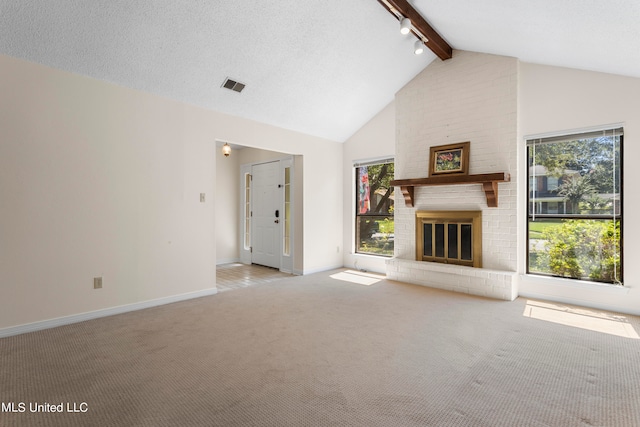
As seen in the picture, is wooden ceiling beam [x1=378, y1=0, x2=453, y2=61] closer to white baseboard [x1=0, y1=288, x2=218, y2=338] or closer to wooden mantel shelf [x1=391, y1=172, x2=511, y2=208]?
wooden mantel shelf [x1=391, y1=172, x2=511, y2=208]

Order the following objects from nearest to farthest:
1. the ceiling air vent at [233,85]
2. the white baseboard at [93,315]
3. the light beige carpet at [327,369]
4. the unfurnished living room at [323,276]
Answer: the light beige carpet at [327,369], the unfurnished living room at [323,276], the white baseboard at [93,315], the ceiling air vent at [233,85]

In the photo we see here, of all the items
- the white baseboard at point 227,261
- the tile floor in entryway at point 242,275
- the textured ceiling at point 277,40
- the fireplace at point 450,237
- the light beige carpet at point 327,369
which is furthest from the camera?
the white baseboard at point 227,261

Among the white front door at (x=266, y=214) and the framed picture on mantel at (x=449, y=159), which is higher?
the framed picture on mantel at (x=449, y=159)

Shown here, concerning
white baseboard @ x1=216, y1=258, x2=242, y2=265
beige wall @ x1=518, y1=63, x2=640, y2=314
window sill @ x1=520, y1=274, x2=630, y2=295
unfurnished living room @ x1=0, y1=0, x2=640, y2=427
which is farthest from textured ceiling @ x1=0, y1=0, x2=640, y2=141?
white baseboard @ x1=216, y1=258, x2=242, y2=265

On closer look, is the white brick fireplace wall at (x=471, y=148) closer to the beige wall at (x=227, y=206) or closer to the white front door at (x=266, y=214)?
the white front door at (x=266, y=214)

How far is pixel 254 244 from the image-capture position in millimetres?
6699

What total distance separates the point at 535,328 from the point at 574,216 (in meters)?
1.61

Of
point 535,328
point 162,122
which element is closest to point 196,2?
point 162,122

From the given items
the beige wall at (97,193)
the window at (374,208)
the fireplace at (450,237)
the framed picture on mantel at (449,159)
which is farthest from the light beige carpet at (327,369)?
the window at (374,208)

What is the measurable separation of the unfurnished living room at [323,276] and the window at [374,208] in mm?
443

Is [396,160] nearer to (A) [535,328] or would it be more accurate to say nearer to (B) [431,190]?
(B) [431,190]

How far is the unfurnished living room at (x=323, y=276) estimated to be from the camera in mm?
2080

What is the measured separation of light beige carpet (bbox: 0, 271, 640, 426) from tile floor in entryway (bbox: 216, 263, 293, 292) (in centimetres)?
130

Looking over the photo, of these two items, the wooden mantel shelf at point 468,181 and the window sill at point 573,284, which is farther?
the wooden mantel shelf at point 468,181
